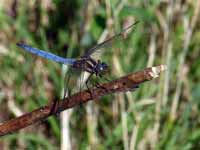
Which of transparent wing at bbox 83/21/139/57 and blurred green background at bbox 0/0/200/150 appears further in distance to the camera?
blurred green background at bbox 0/0/200/150

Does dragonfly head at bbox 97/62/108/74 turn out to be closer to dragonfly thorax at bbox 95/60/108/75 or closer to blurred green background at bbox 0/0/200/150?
dragonfly thorax at bbox 95/60/108/75

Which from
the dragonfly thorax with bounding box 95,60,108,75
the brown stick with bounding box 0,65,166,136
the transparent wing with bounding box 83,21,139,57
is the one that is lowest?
the brown stick with bounding box 0,65,166,136

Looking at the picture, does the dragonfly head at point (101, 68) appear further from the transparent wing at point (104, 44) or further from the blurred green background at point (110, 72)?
the blurred green background at point (110, 72)

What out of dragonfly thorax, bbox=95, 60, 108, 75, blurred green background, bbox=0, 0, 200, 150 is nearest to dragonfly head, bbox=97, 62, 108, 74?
dragonfly thorax, bbox=95, 60, 108, 75

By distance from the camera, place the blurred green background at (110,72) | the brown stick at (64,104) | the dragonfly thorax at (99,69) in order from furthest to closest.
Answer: the blurred green background at (110,72) → the dragonfly thorax at (99,69) → the brown stick at (64,104)

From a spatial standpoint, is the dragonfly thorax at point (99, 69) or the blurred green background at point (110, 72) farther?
the blurred green background at point (110, 72)

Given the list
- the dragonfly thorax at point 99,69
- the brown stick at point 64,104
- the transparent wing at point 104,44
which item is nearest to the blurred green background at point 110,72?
the transparent wing at point 104,44

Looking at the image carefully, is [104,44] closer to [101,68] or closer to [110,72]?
[101,68]

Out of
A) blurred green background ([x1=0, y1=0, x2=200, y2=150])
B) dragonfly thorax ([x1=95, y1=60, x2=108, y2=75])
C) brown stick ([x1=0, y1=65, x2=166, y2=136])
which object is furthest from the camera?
blurred green background ([x1=0, y1=0, x2=200, y2=150])

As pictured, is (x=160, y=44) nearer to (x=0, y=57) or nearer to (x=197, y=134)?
(x=197, y=134)

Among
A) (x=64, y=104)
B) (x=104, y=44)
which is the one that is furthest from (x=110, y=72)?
(x=64, y=104)
